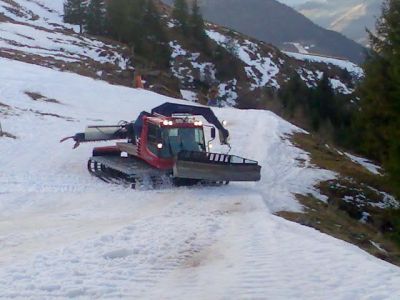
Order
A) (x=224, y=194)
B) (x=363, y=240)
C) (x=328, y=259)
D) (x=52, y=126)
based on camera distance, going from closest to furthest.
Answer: (x=328, y=259), (x=363, y=240), (x=224, y=194), (x=52, y=126)

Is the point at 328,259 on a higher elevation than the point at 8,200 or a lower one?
higher

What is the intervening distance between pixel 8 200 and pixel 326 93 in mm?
51531

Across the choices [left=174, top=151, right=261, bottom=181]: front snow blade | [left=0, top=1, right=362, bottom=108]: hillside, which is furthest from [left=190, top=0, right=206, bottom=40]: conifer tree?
[left=174, top=151, right=261, bottom=181]: front snow blade

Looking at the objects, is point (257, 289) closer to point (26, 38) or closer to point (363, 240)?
point (363, 240)

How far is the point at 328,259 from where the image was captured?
10992 mm

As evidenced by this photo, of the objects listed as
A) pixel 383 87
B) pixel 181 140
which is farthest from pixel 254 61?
pixel 181 140

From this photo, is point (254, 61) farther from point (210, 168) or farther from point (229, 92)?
point (210, 168)

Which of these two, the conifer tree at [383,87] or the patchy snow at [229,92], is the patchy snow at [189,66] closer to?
the patchy snow at [229,92]

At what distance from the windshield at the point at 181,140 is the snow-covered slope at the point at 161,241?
1.49m

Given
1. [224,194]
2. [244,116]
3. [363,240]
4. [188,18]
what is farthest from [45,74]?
[188,18]

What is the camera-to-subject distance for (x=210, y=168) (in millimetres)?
19062

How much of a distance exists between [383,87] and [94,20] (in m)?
62.4

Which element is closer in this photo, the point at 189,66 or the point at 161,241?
the point at 161,241

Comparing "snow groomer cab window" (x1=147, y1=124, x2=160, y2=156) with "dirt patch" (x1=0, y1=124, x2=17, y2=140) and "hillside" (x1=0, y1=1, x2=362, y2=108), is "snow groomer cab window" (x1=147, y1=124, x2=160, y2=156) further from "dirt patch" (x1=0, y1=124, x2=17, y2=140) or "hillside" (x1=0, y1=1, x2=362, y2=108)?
"hillside" (x1=0, y1=1, x2=362, y2=108)
